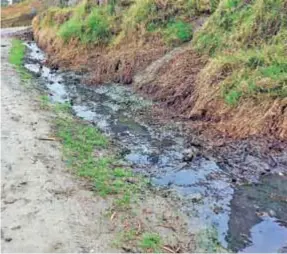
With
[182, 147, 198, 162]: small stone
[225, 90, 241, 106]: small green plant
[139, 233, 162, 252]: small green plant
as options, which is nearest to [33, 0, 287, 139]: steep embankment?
[225, 90, 241, 106]: small green plant

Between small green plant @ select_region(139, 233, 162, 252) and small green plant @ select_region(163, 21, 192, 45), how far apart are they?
983 centimetres

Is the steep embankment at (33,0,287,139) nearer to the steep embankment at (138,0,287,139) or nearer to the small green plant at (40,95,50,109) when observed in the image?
the steep embankment at (138,0,287,139)

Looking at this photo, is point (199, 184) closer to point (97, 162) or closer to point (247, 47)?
point (97, 162)

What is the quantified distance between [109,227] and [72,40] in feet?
43.8

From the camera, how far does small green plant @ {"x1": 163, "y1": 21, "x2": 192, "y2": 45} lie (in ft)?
47.5

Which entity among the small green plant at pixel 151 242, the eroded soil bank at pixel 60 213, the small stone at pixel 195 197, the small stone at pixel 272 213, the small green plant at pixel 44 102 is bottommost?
the small stone at pixel 272 213

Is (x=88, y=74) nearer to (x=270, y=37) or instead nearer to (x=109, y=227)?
(x=270, y=37)

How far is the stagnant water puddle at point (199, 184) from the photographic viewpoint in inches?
228

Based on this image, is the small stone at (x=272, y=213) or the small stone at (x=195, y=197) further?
the small stone at (x=195, y=197)

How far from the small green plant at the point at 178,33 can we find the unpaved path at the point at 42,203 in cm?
674

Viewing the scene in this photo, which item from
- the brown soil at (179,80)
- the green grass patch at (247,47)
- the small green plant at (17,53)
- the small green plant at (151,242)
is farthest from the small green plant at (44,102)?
the small green plant at (151,242)

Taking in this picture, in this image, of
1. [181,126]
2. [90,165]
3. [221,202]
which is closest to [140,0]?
[181,126]

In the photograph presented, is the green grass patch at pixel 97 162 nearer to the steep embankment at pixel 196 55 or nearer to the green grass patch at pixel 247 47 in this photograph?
the steep embankment at pixel 196 55

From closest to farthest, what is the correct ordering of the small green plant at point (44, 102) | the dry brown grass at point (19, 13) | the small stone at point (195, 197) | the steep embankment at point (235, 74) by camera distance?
1. the small stone at point (195, 197)
2. the steep embankment at point (235, 74)
3. the small green plant at point (44, 102)
4. the dry brown grass at point (19, 13)
